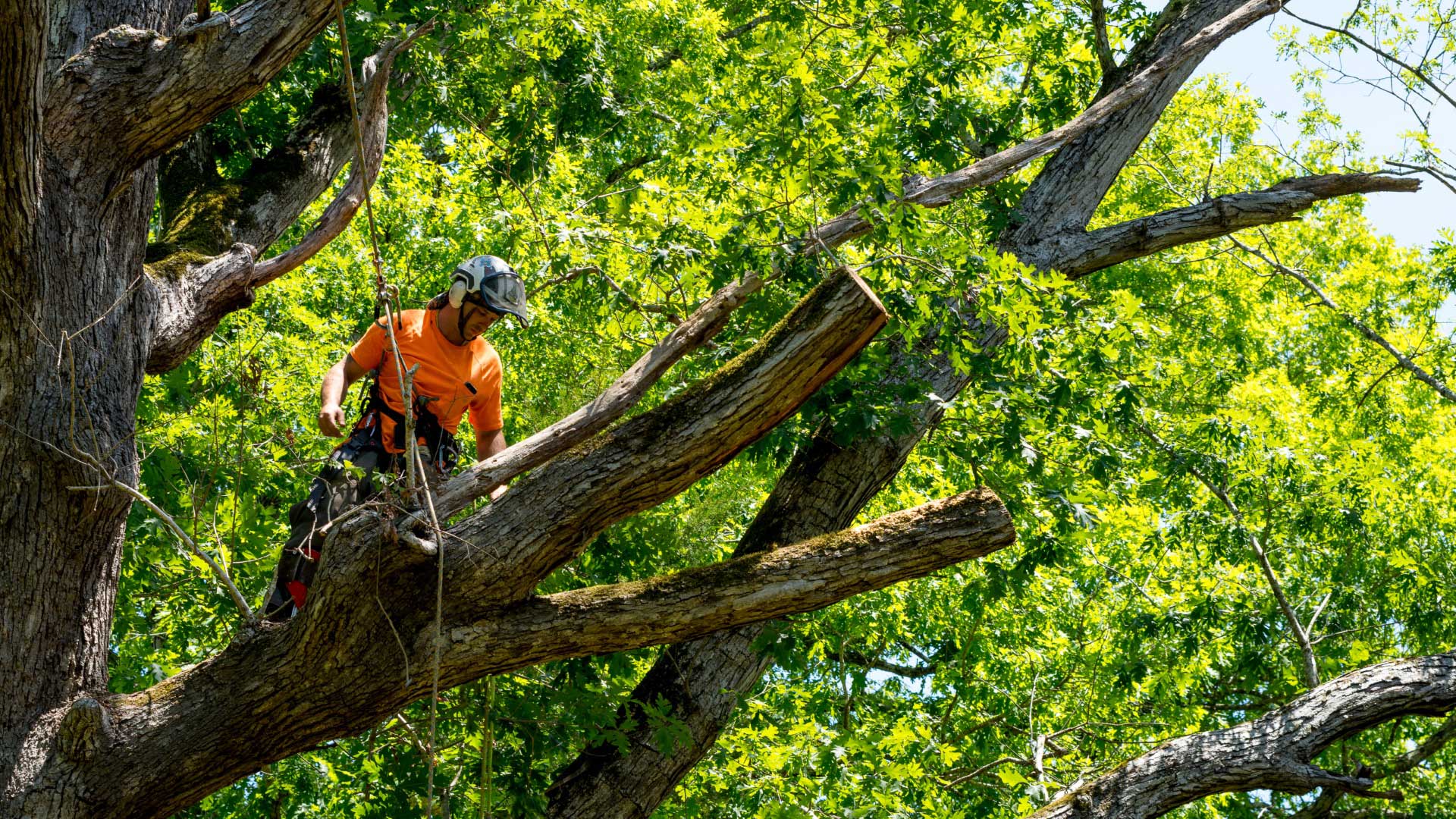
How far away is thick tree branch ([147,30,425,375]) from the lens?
4.90m

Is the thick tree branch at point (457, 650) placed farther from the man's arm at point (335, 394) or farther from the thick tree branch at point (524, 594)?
the man's arm at point (335, 394)

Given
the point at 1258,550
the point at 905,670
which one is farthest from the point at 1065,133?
the point at 905,670

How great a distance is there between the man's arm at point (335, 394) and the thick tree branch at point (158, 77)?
3.45 feet

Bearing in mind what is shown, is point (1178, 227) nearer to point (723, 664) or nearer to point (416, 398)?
point (723, 664)

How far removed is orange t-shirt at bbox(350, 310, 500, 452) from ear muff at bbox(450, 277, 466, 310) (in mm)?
194

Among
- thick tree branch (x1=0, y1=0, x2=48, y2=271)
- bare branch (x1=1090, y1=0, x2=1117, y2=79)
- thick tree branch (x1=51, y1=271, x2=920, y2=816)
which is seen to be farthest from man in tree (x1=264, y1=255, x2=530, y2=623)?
bare branch (x1=1090, y1=0, x2=1117, y2=79)

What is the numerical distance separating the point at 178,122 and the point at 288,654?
5.50 feet

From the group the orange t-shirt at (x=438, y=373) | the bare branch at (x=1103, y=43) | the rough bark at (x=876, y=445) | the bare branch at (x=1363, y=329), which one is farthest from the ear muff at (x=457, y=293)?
the bare branch at (x=1363, y=329)

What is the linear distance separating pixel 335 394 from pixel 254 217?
1762mm

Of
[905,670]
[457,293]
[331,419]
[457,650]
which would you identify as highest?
[905,670]

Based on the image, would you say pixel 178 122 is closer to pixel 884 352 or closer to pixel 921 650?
pixel 884 352

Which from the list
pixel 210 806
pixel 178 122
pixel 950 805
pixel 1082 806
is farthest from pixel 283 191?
pixel 950 805

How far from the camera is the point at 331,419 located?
4.62 metres

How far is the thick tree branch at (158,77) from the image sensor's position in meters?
3.94
